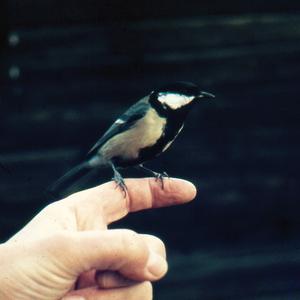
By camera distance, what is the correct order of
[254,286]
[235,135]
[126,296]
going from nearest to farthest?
[126,296]
[235,135]
[254,286]

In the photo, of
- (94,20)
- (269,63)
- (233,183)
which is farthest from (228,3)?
(233,183)

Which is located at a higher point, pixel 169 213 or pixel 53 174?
pixel 53 174

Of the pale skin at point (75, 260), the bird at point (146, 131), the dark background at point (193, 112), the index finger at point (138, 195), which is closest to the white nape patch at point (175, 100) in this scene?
the bird at point (146, 131)

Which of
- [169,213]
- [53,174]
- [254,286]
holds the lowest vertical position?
[254,286]

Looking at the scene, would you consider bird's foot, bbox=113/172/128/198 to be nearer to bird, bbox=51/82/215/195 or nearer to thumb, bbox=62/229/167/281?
bird, bbox=51/82/215/195

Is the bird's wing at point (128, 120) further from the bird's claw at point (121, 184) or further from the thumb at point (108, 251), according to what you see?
the thumb at point (108, 251)

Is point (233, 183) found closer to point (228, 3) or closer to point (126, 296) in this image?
point (228, 3)

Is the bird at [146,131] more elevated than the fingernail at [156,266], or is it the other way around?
the bird at [146,131]
